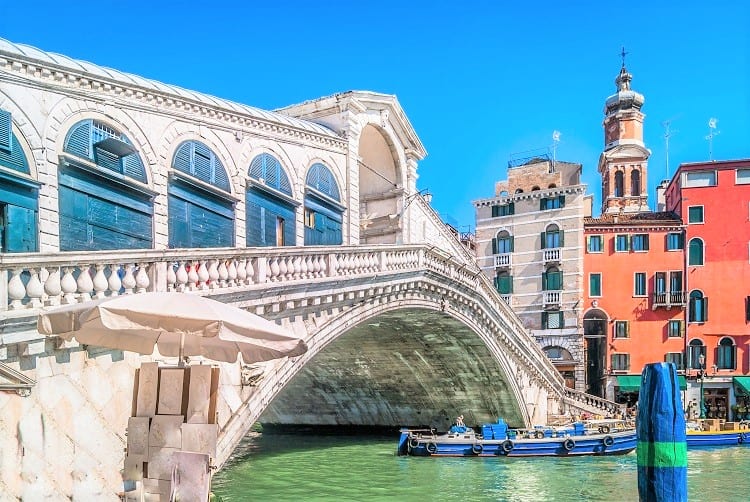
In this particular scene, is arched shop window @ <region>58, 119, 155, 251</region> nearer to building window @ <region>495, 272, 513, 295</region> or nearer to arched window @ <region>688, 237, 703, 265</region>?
building window @ <region>495, 272, 513, 295</region>

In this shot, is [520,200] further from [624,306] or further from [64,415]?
[64,415]

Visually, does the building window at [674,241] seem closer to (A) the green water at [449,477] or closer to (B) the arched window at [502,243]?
(B) the arched window at [502,243]

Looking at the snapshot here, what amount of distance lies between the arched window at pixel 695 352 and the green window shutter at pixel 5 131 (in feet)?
84.1

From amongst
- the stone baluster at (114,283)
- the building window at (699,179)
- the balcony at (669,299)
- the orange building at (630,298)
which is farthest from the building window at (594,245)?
the stone baluster at (114,283)

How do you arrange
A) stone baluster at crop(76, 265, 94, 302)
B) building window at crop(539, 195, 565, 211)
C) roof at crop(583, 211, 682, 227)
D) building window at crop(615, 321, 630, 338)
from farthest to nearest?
building window at crop(539, 195, 565, 211)
building window at crop(615, 321, 630, 338)
roof at crop(583, 211, 682, 227)
stone baluster at crop(76, 265, 94, 302)

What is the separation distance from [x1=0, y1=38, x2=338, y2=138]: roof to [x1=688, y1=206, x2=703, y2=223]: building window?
19017mm

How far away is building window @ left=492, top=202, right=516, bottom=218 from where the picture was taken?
99.5ft

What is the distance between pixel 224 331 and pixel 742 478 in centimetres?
1432

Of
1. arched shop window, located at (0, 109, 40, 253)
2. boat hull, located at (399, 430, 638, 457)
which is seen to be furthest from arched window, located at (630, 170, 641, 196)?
arched shop window, located at (0, 109, 40, 253)

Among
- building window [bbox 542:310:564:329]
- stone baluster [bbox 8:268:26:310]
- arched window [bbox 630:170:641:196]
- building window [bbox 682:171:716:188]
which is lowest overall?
building window [bbox 542:310:564:329]

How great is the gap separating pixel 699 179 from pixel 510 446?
1514cm

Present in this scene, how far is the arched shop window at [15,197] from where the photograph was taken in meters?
7.99

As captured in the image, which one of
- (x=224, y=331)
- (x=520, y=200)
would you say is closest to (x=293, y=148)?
(x=224, y=331)

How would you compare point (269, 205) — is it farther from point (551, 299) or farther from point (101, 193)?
point (551, 299)
